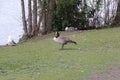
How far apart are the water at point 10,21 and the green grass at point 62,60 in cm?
852

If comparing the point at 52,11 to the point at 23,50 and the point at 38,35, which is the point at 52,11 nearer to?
the point at 38,35

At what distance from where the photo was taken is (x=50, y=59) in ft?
42.6

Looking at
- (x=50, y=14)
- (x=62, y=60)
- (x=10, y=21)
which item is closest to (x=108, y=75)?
(x=62, y=60)

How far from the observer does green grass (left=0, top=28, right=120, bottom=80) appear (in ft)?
34.3

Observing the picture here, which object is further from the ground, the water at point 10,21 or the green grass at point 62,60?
the green grass at point 62,60

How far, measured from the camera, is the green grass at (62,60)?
10.5m

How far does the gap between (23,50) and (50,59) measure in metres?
2.86

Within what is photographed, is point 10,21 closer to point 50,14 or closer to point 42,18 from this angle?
point 42,18

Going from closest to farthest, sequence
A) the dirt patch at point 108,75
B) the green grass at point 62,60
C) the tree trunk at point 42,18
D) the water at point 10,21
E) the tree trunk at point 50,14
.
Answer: the dirt patch at point 108,75
the green grass at point 62,60
the tree trunk at point 42,18
the tree trunk at point 50,14
the water at point 10,21

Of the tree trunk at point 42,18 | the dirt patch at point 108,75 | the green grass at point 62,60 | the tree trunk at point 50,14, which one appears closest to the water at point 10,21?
the tree trunk at point 42,18

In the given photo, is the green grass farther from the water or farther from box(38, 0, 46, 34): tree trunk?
the water

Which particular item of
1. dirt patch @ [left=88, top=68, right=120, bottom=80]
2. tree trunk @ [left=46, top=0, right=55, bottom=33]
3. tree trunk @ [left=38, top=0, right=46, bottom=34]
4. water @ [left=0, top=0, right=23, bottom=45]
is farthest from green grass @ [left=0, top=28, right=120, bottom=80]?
water @ [left=0, top=0, right=23, bottom=45]

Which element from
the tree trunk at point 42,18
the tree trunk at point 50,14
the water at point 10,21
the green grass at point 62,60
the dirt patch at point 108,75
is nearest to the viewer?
the dirt patch at point 108,75

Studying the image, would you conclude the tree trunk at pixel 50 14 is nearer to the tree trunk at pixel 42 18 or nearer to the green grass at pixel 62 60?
the tree trunk at pixel 42 18
